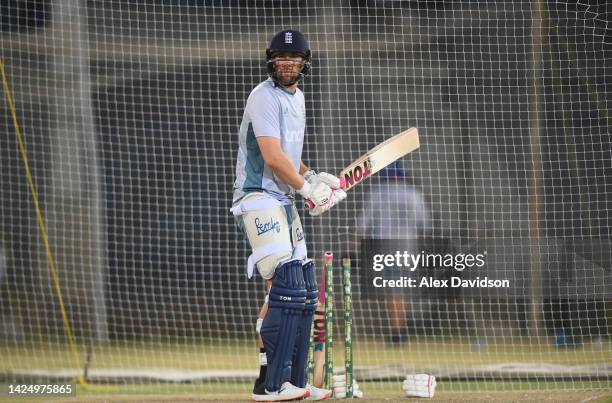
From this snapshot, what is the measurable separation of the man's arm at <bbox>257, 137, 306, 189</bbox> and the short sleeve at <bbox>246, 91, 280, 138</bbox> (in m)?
0.04

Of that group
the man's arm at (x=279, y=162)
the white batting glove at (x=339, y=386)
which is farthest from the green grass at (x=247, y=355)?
the man's arm at (x=279, y=162)

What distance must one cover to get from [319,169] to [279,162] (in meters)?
3.74

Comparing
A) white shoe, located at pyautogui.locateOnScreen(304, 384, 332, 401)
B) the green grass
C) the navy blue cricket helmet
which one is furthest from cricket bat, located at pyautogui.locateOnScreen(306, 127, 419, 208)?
the green grass

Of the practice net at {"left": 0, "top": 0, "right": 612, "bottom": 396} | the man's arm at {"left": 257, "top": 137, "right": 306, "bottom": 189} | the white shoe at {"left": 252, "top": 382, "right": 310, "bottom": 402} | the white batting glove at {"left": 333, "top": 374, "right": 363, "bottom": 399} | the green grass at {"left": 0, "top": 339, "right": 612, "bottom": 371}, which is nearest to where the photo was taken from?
the man's arm at {"left": 257, "top": 137, "right": 306, "bottom": 189}

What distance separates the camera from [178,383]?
24.2 feet

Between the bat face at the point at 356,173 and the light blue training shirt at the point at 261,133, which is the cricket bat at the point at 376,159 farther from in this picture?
the light blue training shirt at the point at 261,133

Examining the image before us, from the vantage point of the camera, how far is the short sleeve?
475 cm

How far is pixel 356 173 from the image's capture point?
543 cm

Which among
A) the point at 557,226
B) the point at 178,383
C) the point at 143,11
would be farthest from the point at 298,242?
the point at 143,11

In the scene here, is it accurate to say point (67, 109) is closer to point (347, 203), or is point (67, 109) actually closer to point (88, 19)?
point (88, 19)

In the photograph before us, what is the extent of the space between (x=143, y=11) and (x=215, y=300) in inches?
90.8

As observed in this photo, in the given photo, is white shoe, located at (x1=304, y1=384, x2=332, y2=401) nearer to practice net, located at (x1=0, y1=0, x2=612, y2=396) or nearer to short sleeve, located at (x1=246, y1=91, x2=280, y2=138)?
short sleeve, located at (x1=246, y1=91, x2=280, y2=138)

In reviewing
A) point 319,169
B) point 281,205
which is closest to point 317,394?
point 281,205

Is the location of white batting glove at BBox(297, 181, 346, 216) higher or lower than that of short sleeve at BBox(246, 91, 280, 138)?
lower
